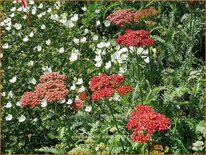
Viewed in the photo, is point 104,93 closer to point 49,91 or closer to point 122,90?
point 122,90

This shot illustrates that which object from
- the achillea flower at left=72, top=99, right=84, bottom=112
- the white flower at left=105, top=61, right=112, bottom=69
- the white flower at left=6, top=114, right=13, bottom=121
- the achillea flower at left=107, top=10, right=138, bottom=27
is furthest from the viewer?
the white flower at left=105, top=61, right=112, bottom=69

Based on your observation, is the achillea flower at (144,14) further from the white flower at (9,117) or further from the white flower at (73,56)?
the white flower at (9,117)

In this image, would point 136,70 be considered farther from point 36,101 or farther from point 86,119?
point 36,101

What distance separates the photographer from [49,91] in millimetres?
3701

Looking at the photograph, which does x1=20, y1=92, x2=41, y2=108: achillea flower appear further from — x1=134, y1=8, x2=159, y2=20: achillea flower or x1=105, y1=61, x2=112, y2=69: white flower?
x1=134, y1=8, x2=159, y2=20: achillea flower

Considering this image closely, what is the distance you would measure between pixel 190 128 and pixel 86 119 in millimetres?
914

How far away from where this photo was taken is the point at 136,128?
3.12 meters

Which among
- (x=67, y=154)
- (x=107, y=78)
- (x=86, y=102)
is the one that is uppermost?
(x=107, y=78)

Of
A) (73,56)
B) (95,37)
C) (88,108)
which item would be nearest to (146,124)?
(88,108)

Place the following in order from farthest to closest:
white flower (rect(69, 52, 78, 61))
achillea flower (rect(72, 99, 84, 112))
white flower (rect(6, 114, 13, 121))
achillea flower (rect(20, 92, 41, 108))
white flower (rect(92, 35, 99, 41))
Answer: white flower (rect(92, 35, 99, 41))
white flower (rect(69, 52, 78, 61))
white flower (rect(6, 114, 13, 121))
achillea flower (rect(72, 99, 84, 112))
achillea flower (rect(20, 92, 41, 108))

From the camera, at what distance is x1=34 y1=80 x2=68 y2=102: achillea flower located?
363 centimetres

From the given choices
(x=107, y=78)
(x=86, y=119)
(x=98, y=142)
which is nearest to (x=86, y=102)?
(x=86, y=119)

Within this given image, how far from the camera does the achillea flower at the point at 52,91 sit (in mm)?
3630

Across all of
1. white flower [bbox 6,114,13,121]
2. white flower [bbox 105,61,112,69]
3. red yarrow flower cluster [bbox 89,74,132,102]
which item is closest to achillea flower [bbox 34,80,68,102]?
red yarrow flower cluster [bbox 89,74,132,102]
